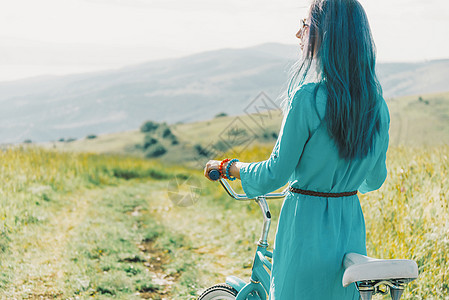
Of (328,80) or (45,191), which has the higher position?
(328,80)

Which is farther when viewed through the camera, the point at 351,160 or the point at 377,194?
the point at 377,194

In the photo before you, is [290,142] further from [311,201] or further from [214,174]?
[214,174]

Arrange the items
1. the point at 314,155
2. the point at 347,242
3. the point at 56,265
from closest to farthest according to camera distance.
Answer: the point at 314,155 < the point at 347,242 < the point at 56,265

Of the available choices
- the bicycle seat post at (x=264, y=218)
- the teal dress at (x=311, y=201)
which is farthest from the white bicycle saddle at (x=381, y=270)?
the bicycle seat post at (x=264, y=218)

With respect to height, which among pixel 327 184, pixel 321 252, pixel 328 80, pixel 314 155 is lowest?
pixel 321 252

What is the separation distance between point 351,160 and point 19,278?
428 centimetres

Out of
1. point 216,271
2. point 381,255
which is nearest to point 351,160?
point 381,255

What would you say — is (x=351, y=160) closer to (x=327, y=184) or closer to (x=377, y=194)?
(x=327, y=184)

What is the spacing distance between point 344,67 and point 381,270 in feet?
2.85

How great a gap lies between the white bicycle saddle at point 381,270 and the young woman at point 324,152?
19 centimetres

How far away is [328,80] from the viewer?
83.0 inches

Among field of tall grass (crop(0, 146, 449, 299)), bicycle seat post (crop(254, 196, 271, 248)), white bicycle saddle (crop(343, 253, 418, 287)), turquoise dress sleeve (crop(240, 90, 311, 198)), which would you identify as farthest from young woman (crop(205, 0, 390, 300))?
field of tall grass (crop(0, 146, 449, 299))

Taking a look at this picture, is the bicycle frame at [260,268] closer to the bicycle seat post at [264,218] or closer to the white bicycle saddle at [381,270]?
the bicycle seat post at [264,218]

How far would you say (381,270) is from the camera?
197 cm
